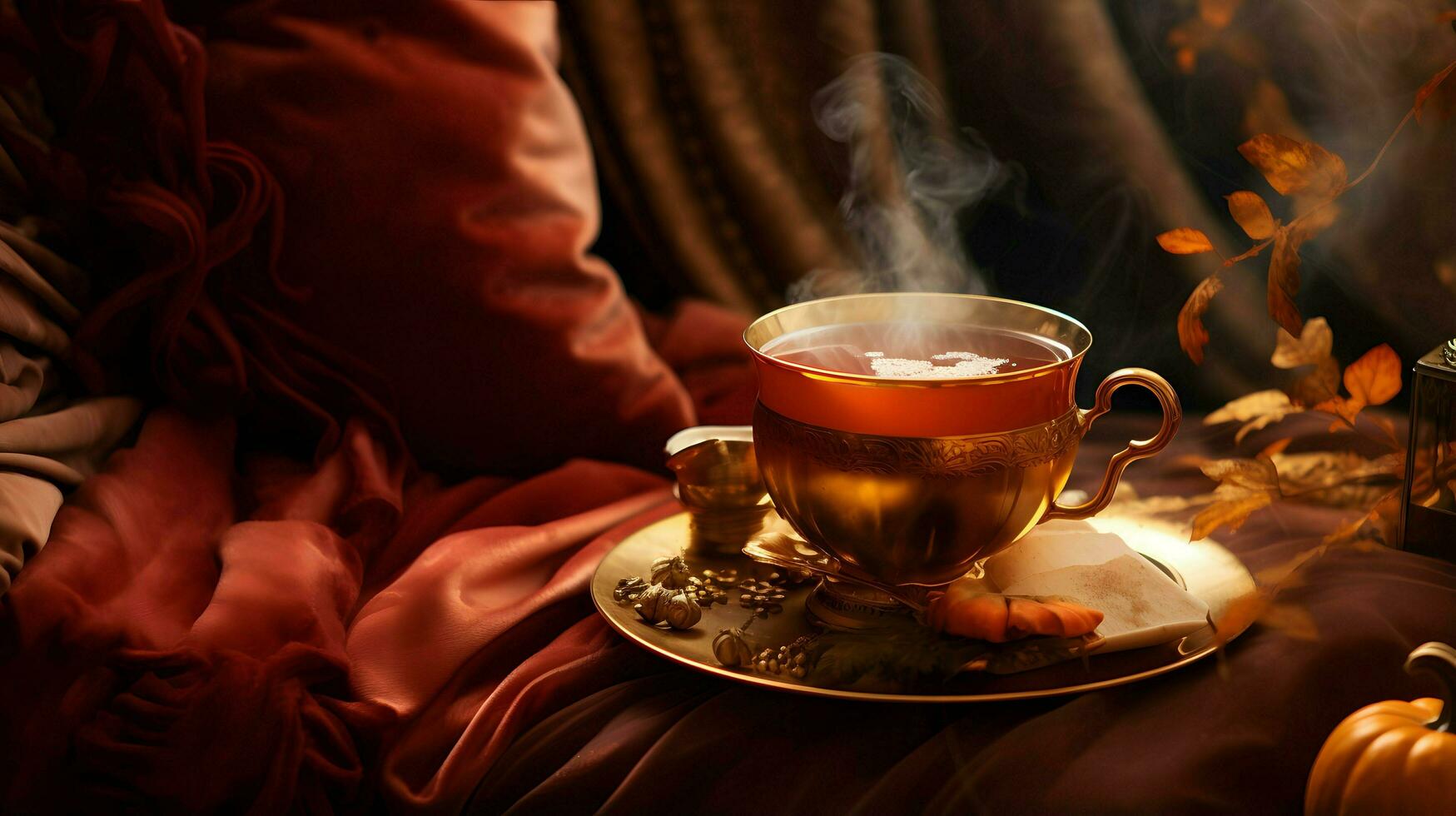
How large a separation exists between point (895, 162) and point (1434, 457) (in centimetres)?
87

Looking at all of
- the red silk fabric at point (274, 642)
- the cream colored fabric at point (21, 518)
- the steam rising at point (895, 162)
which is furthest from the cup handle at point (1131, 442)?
the cream colored fabric at point (21, 518)

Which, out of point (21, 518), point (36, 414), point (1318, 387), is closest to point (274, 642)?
point (21, 518)

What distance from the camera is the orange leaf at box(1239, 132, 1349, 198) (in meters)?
0.70

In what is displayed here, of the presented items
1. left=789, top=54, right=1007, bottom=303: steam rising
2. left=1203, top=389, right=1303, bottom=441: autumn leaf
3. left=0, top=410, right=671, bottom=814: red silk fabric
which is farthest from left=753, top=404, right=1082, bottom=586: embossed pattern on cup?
left=789, top=54, right=1007, bottom=303: steam rising

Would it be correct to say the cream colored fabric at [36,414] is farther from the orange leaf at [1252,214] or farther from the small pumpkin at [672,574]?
the orange leaf at [1252,214]

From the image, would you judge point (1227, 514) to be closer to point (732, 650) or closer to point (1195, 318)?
point (1195, 318)

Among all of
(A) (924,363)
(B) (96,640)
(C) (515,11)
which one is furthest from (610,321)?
(B) (96,640)

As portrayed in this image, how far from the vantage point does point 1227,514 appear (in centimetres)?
74

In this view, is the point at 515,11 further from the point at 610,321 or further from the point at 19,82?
the point at 19,82

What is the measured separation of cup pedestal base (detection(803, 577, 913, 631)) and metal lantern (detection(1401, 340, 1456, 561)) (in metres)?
0.38

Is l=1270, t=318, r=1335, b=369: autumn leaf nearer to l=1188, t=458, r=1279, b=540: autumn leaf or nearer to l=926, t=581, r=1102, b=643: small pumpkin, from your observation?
l=1188, t=458, r=1279, b=540: autumn leaf

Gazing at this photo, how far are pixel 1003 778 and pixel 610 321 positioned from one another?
2.09 feet

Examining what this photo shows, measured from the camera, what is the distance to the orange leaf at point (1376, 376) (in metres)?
0.81

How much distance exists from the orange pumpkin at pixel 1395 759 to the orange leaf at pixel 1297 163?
27 centimetres
